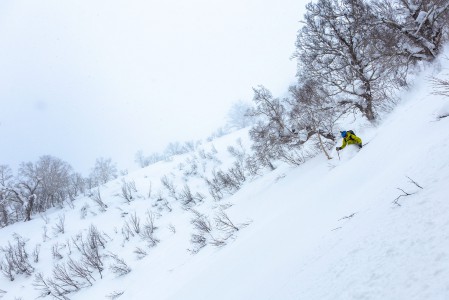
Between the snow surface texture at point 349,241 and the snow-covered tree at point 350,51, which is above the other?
the snow-covered tree at point 350,51

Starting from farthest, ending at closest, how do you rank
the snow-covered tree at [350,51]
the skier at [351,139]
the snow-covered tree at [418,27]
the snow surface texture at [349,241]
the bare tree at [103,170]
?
the bare tree at [103,170] → the snow-covered tree at [350,51] → the snow-covered tree at [418,27] → the skier at [351,139] → the snow surface texture at [349,241]

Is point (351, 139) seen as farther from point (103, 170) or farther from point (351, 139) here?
point (103, 170)

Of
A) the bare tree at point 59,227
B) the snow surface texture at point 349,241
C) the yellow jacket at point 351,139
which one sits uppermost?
the bare tree at point 59,227

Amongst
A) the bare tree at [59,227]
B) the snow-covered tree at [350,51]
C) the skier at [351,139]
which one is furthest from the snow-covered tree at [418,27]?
A: the bare tree at [59,227]

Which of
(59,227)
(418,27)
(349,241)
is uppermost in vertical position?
(418,27)

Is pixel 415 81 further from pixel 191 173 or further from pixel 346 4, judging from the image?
pixel 191 173

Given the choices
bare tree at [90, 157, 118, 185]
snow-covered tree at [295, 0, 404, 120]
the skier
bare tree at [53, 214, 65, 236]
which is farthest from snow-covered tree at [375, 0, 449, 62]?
bare tree at [90, 157, 118, 185]

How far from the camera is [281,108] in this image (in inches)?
663

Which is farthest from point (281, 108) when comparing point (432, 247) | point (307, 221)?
point (432, 247)

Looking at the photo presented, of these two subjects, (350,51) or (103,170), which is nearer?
Answer: (350,51)

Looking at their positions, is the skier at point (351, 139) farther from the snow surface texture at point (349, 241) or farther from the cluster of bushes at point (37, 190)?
the cluster of bushes at point (37, 190)

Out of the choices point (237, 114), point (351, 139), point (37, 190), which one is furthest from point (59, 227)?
point (237, 114)

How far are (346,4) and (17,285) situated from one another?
2590 cm

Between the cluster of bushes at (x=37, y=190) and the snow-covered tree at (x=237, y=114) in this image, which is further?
the snow-covered tree at (x=237, y=114)
